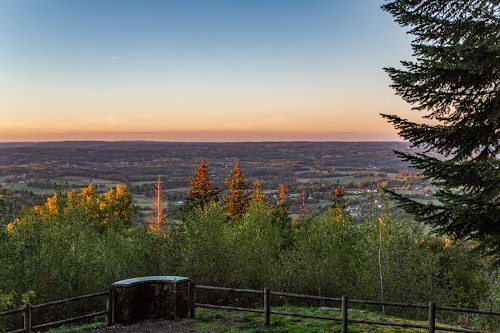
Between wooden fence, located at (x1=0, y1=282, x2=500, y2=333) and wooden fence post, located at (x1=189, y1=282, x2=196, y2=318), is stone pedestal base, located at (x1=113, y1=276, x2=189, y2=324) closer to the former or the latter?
wooden fence post, located at (x1=189, y1=282, x2=196, y2=318)

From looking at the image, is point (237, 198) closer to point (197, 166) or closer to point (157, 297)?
point (157, 297)

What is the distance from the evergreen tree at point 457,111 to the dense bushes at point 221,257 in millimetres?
10587

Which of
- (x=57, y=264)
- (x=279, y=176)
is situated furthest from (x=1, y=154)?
(x=57, y=264)

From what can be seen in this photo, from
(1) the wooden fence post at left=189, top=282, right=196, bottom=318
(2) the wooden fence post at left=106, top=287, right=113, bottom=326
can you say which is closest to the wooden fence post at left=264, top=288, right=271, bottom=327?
(1) the wooden fence post at left=189, top=282, right=196, bottom=318

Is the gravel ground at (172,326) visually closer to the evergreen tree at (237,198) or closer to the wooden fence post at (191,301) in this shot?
the wooden fence post at (191,301)

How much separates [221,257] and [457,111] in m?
16.6

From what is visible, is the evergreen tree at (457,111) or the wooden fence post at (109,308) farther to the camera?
the wooden fence post at (109,308)

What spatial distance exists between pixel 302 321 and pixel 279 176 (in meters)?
126

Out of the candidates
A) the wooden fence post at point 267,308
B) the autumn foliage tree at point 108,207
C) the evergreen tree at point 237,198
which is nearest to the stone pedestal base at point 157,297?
the wooden fence post at point 267,308

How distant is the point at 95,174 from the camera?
11756cm

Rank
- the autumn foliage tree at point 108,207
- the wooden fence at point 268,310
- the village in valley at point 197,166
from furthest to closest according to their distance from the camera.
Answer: the village in valley at point 197,166
the autumn foliage tree at point 108,207
the wooden fence at point 268,310

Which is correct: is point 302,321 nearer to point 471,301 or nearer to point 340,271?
point 340,271

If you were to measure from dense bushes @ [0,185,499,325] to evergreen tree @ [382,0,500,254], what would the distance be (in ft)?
34.7

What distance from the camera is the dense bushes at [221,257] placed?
1895 centimetres
